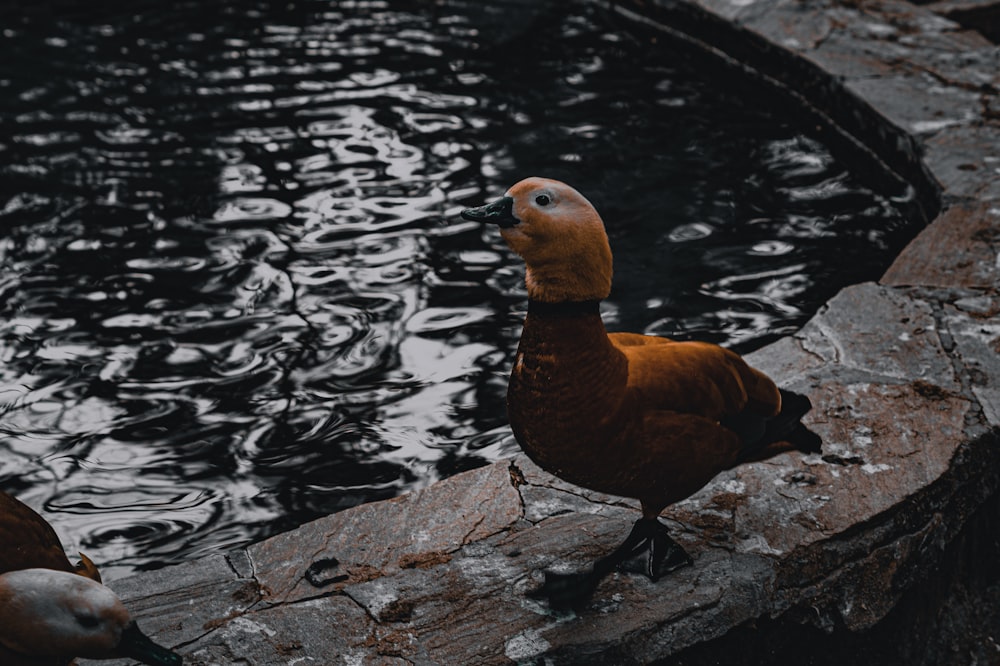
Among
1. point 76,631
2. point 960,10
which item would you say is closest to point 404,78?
point 960,10

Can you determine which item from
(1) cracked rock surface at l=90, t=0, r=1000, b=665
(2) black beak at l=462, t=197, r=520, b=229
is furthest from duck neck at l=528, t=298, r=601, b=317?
(1) cracked rock surface at l=90, t=0, r=1000, b=665

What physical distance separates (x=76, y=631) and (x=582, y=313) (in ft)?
3.39

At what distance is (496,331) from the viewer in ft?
12.6

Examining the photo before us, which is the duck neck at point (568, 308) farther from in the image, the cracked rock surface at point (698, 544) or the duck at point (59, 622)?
the duck at point (59, 622)

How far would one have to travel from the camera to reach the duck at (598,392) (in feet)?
6.63

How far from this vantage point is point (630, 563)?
240cm

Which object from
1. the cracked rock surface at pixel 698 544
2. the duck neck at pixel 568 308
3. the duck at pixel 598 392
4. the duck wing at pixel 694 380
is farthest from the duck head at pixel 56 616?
the duck wing at pixel 694 380

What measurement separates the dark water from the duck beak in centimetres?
101

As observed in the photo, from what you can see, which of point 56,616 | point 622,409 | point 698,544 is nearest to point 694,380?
point 622,409

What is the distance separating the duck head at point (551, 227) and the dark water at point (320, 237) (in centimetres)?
125

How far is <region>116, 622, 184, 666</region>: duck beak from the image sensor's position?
1.83m

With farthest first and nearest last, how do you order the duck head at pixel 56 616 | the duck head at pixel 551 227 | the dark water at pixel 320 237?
the dark water at pixel 320 237 → the duck head at pixel 551 227 → the duck head at pixel 56 616

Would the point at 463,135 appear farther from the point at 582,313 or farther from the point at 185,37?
the point at 582,313

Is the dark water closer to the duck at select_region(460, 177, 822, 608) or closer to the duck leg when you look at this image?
the duck leg
